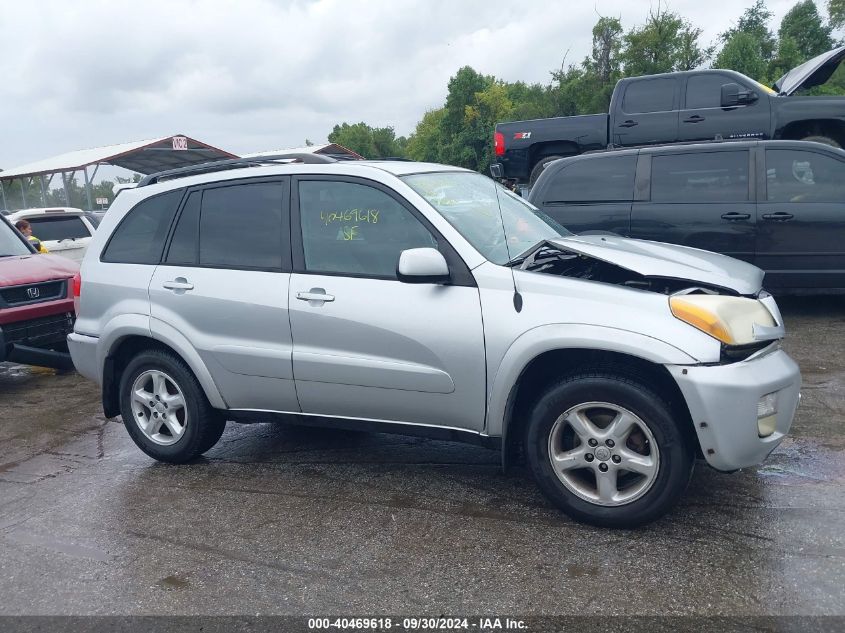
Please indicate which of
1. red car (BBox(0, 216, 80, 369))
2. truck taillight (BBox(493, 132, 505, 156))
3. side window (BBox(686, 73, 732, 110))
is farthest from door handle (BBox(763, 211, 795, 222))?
red car (BBox(0, 216, 80, 369))

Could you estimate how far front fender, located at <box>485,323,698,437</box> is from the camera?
3.19m

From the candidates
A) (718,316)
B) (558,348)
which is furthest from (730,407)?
(558,348)

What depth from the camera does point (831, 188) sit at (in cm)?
693

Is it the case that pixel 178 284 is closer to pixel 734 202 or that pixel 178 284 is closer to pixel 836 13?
pixel 734 202

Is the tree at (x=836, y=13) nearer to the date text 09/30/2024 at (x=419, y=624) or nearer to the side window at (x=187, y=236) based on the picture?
the side window at (x=187, y=236)

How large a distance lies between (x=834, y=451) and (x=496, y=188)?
2.49 metres

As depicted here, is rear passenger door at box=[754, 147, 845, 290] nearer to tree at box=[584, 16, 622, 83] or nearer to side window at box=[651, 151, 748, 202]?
side window at box=[651, 151, 748, 202]

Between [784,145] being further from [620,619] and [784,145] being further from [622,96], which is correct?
[620,619]

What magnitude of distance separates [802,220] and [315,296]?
16.6 ft

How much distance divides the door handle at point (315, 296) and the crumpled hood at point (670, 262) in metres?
1.28

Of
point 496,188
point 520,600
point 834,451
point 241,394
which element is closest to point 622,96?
point 496,188

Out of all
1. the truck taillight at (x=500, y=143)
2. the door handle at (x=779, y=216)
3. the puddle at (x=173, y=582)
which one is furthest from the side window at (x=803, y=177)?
the puddle at (x=173, y=582)

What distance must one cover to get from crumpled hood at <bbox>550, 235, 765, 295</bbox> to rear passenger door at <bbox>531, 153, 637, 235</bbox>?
324 cm

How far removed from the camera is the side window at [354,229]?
12.8ft
